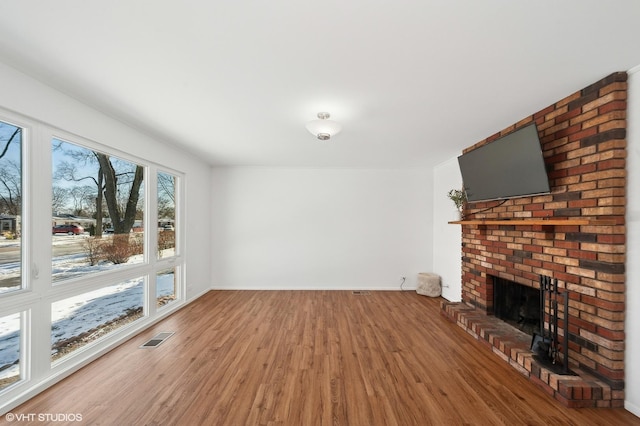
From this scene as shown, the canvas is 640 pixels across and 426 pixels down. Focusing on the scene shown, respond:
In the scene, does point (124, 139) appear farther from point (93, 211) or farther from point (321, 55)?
point (321, 55)

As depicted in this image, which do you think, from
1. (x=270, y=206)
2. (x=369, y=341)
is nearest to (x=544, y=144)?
(x=369, y=341)

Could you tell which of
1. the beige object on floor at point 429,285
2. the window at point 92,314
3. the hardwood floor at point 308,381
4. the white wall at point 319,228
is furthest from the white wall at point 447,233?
the window at point 92,314

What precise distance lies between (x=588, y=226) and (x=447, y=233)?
8.31 feet

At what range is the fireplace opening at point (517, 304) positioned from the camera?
2.84 meters

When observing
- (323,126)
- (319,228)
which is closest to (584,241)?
(323,126)

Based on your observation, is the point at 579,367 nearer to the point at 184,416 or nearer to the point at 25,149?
the point at 184,416

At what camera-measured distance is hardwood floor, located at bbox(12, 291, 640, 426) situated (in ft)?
5.90

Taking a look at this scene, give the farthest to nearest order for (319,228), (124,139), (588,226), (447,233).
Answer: (319,228), (447,233), (124,139), (588,226)

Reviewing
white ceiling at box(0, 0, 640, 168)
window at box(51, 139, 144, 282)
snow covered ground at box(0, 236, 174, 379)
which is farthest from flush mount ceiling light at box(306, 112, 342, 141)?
snow covered ground at box(0, 236, 174, 379)

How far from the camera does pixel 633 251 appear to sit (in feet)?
6.03

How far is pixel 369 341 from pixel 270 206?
10.5ft

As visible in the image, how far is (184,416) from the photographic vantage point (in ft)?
5.90

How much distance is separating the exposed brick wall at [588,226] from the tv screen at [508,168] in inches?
7.7

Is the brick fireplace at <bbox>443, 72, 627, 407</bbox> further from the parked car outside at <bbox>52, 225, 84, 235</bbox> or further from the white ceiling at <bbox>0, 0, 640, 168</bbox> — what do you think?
the parked car outside at <bbox>52, 225, 84, 235</bbox>
